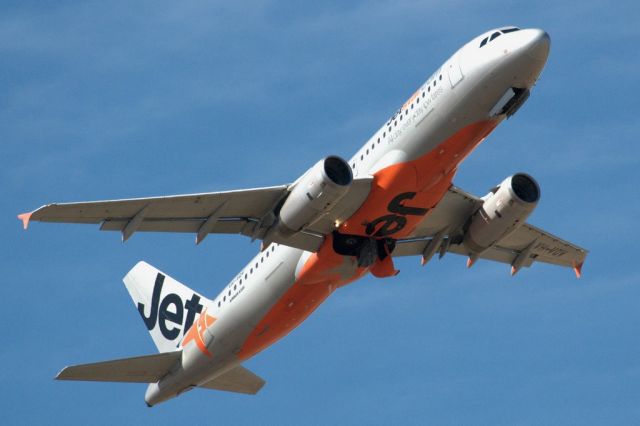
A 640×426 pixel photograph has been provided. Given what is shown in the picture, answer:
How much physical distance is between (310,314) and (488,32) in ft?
39.6

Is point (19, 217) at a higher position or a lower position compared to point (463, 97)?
higher

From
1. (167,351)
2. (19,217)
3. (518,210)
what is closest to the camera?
(19,217)

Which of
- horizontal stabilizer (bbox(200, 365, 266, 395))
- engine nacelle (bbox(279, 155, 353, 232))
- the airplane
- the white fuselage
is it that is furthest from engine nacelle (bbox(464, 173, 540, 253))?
horizontal stabilizer (bbox(200, 365, 266, 395))

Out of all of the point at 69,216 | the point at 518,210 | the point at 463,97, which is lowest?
the point at 518,210

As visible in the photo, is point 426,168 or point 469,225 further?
point 469,225

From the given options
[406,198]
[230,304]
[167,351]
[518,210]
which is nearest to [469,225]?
[518,210]

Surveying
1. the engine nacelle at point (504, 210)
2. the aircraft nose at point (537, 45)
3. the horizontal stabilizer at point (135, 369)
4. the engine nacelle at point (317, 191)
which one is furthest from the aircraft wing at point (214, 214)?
the horizontal stabilizer at point (135, 369)

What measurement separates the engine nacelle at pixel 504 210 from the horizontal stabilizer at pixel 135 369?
Result: 12.1 m

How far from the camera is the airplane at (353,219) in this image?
40.3 meters

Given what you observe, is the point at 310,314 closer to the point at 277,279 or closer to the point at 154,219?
the point at 277,279

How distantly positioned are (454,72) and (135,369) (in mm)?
17027

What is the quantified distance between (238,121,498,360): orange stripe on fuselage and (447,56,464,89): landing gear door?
1.48m

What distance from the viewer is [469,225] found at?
46844mm

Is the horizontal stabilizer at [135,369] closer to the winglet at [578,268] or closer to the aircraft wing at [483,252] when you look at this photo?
the aircraft wing at [483,252]
